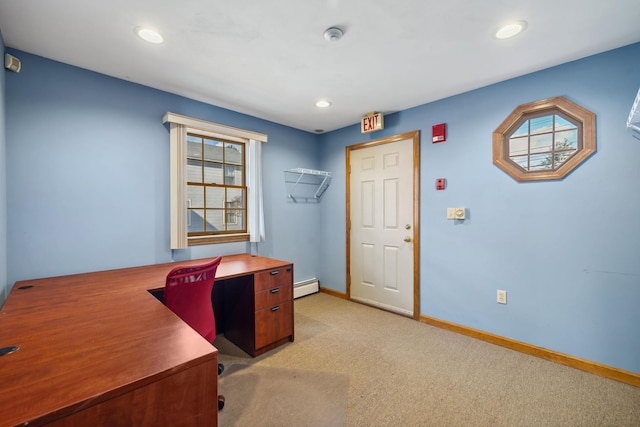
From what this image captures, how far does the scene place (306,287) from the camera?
4047mm

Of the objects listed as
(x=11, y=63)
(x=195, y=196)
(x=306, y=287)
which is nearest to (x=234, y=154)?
(x=195, y=196)

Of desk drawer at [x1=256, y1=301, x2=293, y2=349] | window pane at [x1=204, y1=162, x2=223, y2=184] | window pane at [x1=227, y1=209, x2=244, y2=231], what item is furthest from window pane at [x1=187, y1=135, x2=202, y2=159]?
desk drawer at [x1=256, y1=301, x2=293, y2=349]

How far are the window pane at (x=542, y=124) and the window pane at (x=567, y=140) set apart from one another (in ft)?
0.33

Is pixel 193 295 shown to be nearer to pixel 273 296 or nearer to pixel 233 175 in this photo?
pixel 273 296

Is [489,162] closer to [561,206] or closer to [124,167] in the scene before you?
[561,206]

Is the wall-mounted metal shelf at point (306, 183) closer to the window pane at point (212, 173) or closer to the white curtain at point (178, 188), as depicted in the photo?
the window pane at point (212, 173)

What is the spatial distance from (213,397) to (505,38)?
8.76 ft

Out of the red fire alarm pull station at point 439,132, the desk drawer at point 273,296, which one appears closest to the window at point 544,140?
the red fire alarm pull station at point 439,132

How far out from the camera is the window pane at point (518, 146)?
8.11 ft

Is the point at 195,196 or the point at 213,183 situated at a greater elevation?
the point at 213,183

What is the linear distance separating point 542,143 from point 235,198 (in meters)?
3.15

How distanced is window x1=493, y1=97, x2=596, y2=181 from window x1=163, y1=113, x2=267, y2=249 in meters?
2.58

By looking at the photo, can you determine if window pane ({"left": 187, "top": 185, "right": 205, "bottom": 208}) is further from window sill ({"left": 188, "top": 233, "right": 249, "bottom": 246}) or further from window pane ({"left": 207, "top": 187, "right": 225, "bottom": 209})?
window sill ({"left": 188, "top": 233, "right": 249, "bottom": 246})

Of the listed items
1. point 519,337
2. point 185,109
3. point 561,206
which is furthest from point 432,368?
point 185,109
